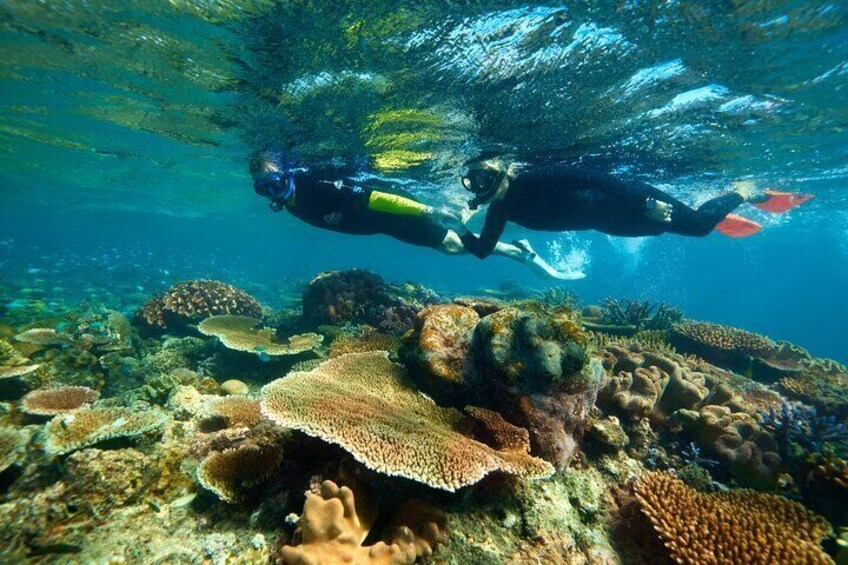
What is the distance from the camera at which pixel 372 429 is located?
3.13 metres

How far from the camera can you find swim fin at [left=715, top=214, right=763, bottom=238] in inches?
426

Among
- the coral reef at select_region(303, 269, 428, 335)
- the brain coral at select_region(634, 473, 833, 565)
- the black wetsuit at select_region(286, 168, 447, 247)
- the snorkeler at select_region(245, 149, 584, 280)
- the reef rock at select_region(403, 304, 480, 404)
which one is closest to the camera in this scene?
the brain coral at select_region(634, 473, 833, 565)

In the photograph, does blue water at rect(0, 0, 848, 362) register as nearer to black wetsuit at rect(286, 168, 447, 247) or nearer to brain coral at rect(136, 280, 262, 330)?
black wetsuit at rect(286, 168, 447, 247)

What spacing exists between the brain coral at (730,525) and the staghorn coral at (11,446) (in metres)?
5.97

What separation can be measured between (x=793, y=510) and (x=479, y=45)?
8.61 meters

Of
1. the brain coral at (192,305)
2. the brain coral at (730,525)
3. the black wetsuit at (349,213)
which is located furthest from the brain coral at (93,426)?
the brain coral at (192,305)

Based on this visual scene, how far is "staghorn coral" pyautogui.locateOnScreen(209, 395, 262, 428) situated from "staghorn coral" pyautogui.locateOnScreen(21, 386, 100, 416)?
1919 mm

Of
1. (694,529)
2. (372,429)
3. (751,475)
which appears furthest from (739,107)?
(372,429)

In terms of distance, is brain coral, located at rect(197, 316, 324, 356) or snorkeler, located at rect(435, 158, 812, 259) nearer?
brain coral, located at rect(197, 316, 324, 356)

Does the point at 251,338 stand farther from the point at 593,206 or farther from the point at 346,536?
the point at 593,206

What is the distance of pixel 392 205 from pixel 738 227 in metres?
10.3

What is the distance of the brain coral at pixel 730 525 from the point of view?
10.2 feet

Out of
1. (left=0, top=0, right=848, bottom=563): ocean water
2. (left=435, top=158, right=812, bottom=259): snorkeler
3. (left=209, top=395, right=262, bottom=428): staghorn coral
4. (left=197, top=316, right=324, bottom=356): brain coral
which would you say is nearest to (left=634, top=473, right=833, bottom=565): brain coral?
(left=0, top=0, right=848, bottom=563): ocean water

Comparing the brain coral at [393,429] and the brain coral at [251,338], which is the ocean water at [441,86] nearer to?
the brain coral at [393,429]
